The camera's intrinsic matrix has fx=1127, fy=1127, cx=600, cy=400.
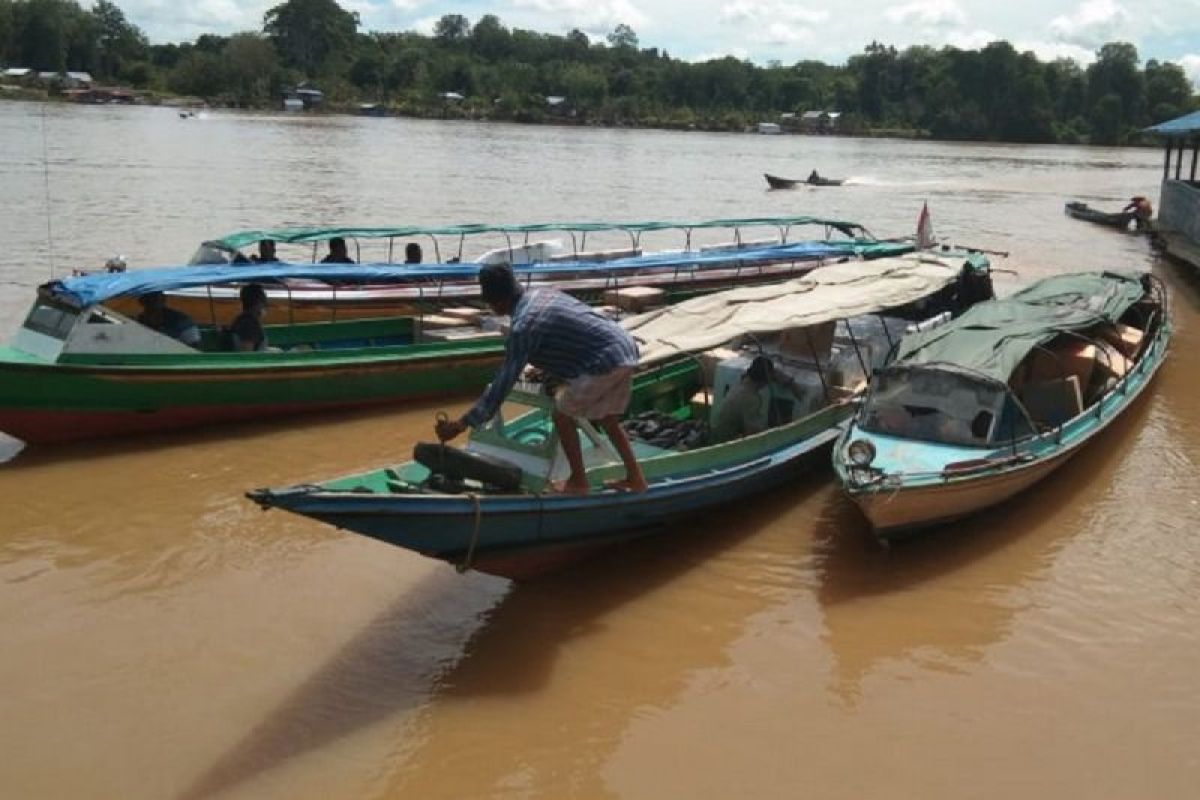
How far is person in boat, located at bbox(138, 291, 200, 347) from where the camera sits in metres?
11.4

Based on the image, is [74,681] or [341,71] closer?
[74,681]

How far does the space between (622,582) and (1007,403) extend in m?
3.51

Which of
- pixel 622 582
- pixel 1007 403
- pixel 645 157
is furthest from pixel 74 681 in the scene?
pixel 645 157

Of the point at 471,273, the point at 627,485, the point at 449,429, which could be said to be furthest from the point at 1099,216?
the point at 449,429

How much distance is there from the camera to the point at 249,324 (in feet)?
39.3

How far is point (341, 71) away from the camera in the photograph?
12112 cm

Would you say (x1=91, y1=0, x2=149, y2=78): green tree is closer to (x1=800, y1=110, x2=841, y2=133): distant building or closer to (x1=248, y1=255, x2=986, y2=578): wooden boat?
(x1=800, y1=110, x2=841, y2=133): distant building

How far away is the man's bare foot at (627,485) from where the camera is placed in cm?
778

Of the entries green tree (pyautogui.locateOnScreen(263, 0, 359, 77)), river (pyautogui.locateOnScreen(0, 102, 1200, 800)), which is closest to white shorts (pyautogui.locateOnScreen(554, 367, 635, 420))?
river (pyautogui.locateOnScreen(0, 102, 1200, 800))

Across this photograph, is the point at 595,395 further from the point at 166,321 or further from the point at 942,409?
the point at 166,321

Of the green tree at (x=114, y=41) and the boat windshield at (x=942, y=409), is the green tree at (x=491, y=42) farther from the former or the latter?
the boat windshield at (x=942, y=409)

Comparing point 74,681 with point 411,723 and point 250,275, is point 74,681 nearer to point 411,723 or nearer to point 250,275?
point 411,723

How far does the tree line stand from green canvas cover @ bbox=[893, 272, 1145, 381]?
93.7 meters

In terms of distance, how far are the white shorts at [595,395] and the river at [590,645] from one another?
1.60m
